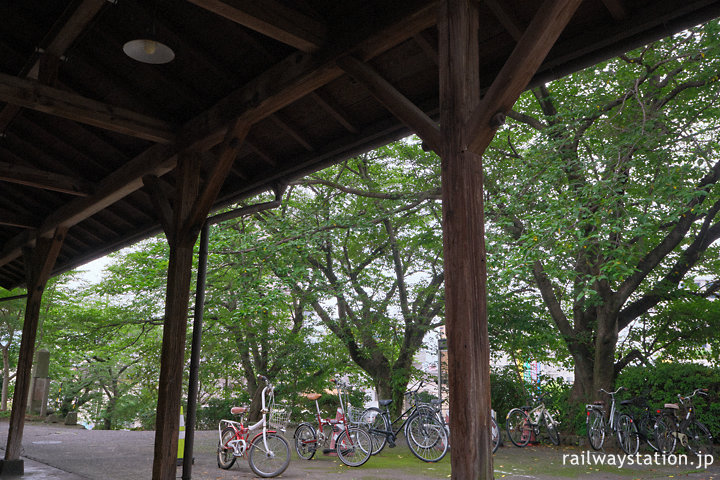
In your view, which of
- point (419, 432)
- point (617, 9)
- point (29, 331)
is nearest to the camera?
point (617, 9)

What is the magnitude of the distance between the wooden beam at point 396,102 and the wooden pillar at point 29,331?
5.06m

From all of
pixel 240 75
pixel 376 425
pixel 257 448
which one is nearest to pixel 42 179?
pixel 240 75

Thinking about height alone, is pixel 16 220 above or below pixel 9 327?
above

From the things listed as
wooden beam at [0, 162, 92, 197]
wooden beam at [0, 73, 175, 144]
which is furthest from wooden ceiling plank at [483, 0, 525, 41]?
wooden beam at [0, 162, 92, 197]

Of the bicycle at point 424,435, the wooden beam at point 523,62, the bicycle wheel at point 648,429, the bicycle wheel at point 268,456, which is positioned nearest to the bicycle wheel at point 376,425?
the bicycle at point 424,435

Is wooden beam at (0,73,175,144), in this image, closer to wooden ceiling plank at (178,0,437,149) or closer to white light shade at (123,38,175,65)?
wooden ceiling plank at (178,0,437,149)

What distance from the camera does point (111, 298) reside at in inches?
653

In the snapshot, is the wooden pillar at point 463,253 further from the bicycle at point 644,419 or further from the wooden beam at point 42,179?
the bicycle at point 644,419

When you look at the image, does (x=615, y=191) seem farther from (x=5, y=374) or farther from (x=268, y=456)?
(x=5, y=374)

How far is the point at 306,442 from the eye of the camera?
332 inches

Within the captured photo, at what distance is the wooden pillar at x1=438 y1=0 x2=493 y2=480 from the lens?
7.48ft

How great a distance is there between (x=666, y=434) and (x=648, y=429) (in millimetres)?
424

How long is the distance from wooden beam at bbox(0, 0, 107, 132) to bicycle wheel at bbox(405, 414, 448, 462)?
21.7 feet

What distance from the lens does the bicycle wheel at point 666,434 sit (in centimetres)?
870
